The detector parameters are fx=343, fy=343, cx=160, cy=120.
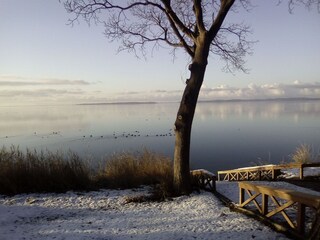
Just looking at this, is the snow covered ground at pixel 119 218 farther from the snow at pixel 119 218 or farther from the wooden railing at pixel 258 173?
the wooden railing at pixel 258 173

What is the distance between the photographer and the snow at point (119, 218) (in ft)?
23.2

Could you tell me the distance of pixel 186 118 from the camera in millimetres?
10117

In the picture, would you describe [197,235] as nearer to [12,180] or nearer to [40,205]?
[40,205]

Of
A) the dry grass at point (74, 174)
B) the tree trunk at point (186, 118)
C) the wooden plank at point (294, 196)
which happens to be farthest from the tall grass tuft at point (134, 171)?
the wooden plank at point (294, 196)

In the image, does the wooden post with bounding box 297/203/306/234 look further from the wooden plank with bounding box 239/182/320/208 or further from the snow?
the snow

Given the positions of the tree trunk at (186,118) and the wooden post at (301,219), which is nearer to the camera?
the wooden post at (301,219)

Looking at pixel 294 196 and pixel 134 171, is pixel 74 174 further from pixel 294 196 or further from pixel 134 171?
pixel 294 196

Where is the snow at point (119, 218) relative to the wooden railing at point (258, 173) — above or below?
above

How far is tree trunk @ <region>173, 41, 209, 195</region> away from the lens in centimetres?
1000

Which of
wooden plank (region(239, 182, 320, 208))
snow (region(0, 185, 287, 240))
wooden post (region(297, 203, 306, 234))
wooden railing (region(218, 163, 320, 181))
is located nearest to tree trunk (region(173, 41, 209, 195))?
snow (region(0, 185, 287, 240))

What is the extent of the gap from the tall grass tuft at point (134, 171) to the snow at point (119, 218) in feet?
3.40

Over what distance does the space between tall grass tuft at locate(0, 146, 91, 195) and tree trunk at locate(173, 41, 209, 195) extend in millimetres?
3181

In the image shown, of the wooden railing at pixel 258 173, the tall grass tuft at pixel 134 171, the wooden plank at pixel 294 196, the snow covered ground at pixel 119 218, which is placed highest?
the wooden plank at pixel 294 196

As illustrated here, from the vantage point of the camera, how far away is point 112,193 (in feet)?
35.6
